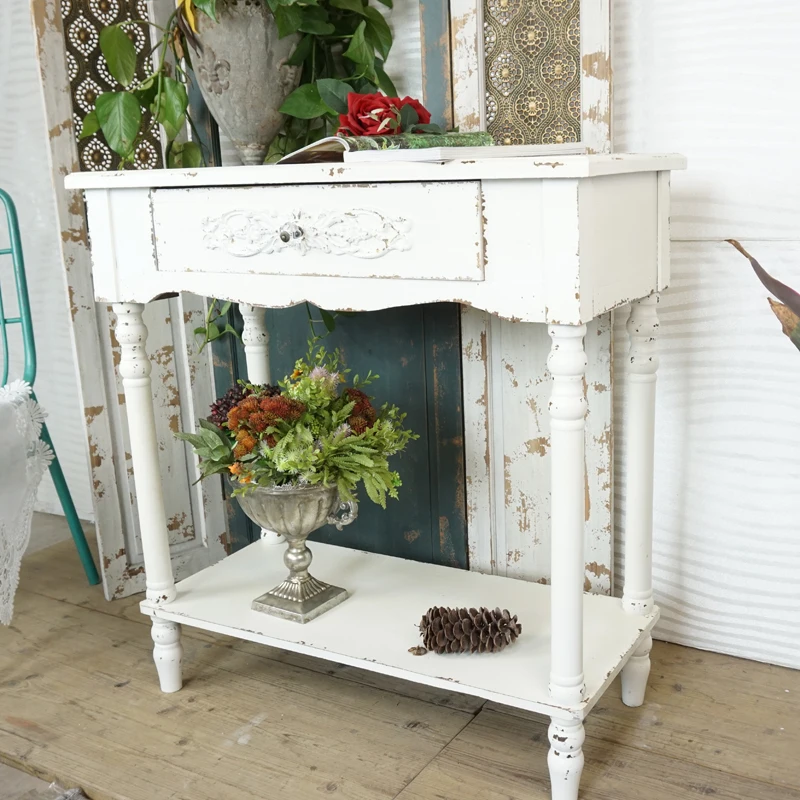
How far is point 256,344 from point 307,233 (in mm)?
579

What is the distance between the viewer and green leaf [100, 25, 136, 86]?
65.7 inches

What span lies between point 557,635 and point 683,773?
31 centimetres

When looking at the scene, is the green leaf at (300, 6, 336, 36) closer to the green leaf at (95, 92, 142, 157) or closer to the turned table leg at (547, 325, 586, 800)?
the green leaf at (95, 92, 142, 157)

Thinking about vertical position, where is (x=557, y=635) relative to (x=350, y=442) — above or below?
below

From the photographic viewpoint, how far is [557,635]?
4.16 feet

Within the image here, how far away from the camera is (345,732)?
59.3 inches

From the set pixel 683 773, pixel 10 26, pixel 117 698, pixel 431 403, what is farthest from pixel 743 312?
pixel 10 26

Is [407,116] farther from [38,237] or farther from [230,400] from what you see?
[38,237]

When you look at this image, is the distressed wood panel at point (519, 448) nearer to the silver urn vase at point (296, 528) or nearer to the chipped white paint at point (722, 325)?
the chipped white paint at point (722, 325)

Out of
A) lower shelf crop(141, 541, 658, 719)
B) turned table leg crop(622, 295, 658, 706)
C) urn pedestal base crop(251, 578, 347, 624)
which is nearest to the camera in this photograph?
lower shelf crop(141, 541, 658, 719)

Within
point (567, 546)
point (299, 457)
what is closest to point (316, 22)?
point (299, 457)

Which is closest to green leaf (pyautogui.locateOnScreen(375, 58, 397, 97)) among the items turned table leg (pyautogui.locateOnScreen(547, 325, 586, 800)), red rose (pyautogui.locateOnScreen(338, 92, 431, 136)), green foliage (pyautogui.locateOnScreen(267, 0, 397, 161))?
green foliage (pyautogui.locateOnScreen(267, 0, 397, 161))

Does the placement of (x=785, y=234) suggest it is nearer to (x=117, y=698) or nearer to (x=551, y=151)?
(x=551, y=151)

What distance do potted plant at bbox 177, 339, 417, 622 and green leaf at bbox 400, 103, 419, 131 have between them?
0.42 meters
